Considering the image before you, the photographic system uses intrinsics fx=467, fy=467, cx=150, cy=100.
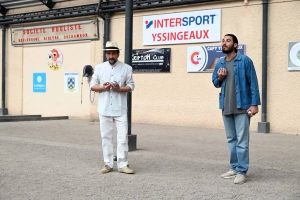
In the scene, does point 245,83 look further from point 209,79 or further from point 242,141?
point 209,79

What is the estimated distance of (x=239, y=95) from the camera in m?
5.95

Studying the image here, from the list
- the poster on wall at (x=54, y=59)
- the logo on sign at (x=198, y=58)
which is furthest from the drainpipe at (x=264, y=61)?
the poster on wall at (x=54, y=59)

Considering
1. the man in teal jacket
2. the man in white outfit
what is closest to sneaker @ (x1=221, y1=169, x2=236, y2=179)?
the man in teal jacket

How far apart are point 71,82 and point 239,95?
37.7 feet

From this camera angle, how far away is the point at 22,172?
6531 mm

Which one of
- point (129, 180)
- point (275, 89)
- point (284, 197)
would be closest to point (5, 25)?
point (275, 89)

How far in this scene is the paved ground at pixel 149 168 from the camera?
17.7ft

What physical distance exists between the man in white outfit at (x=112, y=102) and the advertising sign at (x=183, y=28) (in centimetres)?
686

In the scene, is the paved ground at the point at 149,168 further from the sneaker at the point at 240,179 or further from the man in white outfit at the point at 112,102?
the man in white outfit at the point at 112,102

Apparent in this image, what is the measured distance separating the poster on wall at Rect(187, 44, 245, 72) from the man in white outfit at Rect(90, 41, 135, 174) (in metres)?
6.76

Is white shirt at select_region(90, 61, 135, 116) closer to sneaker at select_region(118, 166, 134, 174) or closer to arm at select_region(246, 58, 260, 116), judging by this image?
sneaker at select_region(118, 166, 134, 174)

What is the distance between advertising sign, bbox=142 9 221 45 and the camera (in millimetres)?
13094

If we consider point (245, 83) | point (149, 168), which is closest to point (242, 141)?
point (245, 83)

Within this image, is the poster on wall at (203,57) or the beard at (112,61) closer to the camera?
the beard at (112,61)
